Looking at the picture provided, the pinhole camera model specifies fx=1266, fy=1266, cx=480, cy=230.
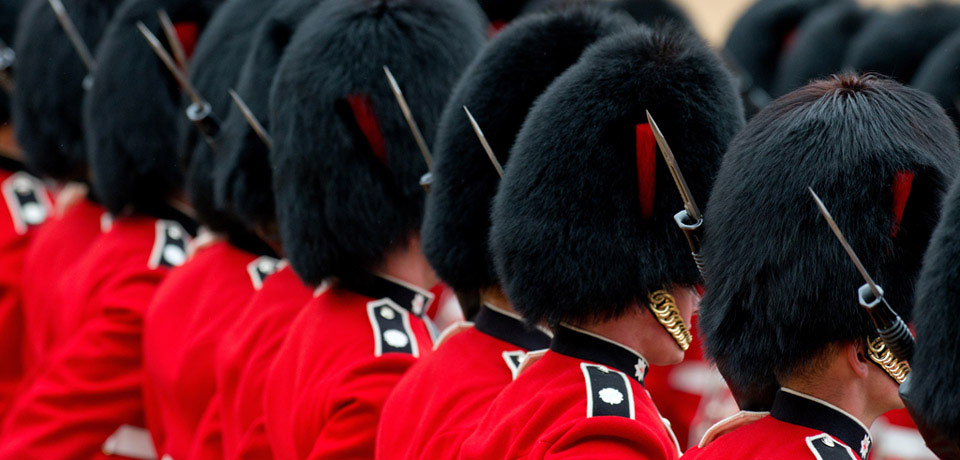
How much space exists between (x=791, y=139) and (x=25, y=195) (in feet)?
11.5

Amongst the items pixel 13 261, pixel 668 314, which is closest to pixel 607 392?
pixel 668 314

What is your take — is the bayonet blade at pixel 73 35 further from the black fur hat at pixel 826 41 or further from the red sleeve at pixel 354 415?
the black fur hat at pixel 826 41

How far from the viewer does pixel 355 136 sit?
9.03 ft

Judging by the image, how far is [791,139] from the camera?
69.7 inches

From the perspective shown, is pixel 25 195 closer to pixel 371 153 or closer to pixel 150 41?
pixel 150 41

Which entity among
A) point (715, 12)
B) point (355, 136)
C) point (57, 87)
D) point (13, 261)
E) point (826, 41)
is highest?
point (355, 136)

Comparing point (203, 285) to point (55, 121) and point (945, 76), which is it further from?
point (945, 76)

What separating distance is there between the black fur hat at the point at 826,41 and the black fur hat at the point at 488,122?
275 centimetres

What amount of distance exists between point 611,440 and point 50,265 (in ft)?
8.62

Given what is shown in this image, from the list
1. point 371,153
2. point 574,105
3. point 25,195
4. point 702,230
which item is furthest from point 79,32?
point 702,230

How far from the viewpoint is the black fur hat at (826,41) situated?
16.6 ft

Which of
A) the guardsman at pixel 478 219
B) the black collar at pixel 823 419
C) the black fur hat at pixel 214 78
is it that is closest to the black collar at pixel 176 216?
the black fur hat at pixel 214 78

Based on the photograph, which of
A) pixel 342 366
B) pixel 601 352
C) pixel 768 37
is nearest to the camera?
pixel 601 352

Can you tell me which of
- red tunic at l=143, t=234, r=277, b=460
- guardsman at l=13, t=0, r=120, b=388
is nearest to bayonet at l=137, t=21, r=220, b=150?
red tunic at l=143, t=234, r=277, b=460
